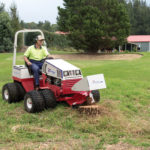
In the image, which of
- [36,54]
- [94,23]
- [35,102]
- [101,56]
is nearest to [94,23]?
[94,23]

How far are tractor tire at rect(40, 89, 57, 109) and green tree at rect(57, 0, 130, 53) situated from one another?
20336 millimetres

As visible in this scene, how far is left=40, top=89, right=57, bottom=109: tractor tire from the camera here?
5.89 m

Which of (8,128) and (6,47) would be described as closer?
(8,128)

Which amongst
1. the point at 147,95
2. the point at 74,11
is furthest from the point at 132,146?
the point at 74,11

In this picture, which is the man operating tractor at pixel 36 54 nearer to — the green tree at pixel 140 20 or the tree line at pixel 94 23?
the tree line at pixel 94 23

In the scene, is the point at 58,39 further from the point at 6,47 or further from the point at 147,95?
the point at 147,95

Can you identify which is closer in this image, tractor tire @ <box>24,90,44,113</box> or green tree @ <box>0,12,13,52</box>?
tractor tire @ <box>24,90,44,113</box>

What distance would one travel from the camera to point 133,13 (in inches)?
2726

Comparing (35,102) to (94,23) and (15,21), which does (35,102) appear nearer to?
(94,23)

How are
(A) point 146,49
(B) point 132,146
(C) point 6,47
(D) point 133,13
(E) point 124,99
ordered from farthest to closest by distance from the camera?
1. (D) point 133,13
2. (A) point 146,49
3. (C) point 6,47
4. (E) point 124,99
5. (B) point 132,146

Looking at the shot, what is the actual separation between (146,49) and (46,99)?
149 ft

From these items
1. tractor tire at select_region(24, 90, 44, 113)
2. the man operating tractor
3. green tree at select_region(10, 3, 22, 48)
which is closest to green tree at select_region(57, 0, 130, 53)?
green tree at select_region(10, 3, 22, 48)

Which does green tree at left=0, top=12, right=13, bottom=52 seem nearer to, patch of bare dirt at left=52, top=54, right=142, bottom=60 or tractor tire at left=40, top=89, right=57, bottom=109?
patch of bare dirt at left=52, top=54, right=142, bottom=60

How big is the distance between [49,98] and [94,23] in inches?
815
